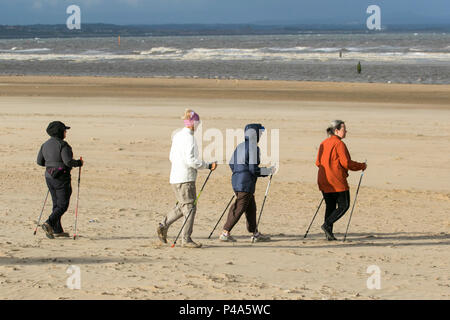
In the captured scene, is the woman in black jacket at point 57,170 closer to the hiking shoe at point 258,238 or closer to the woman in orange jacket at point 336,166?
the hiking shoe at point 258,238

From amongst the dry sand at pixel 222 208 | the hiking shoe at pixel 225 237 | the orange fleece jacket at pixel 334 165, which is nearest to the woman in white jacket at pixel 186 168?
the dry sand at pixel 222 208

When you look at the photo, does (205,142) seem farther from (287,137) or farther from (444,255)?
(444,255)

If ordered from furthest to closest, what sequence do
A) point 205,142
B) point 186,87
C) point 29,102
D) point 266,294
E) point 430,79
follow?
1. point 430,79
2. point 186,87
3. point 29,102
4. point 205,142
5. point 266,294

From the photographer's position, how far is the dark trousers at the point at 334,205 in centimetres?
992

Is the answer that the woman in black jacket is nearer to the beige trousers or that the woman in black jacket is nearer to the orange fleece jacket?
the beige trousers

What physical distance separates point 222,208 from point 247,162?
108 inches

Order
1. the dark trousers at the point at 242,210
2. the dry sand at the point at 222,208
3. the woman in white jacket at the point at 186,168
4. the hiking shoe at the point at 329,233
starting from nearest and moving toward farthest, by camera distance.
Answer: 1. the dry sand at the point at 222,208
2. the woman in white jacket at the point at 186,168
3. the dark trousers at the point at 242,210
4. the hiking shoe at the point at 329,233

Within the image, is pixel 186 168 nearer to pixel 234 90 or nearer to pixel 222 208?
pixel 222 208

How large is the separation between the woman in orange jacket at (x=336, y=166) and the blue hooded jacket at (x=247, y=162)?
0.86 metres

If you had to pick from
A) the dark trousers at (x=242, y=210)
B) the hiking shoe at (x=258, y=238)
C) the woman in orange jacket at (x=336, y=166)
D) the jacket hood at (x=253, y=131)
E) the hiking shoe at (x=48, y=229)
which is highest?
the jacket hood at (x=253, y=131)
